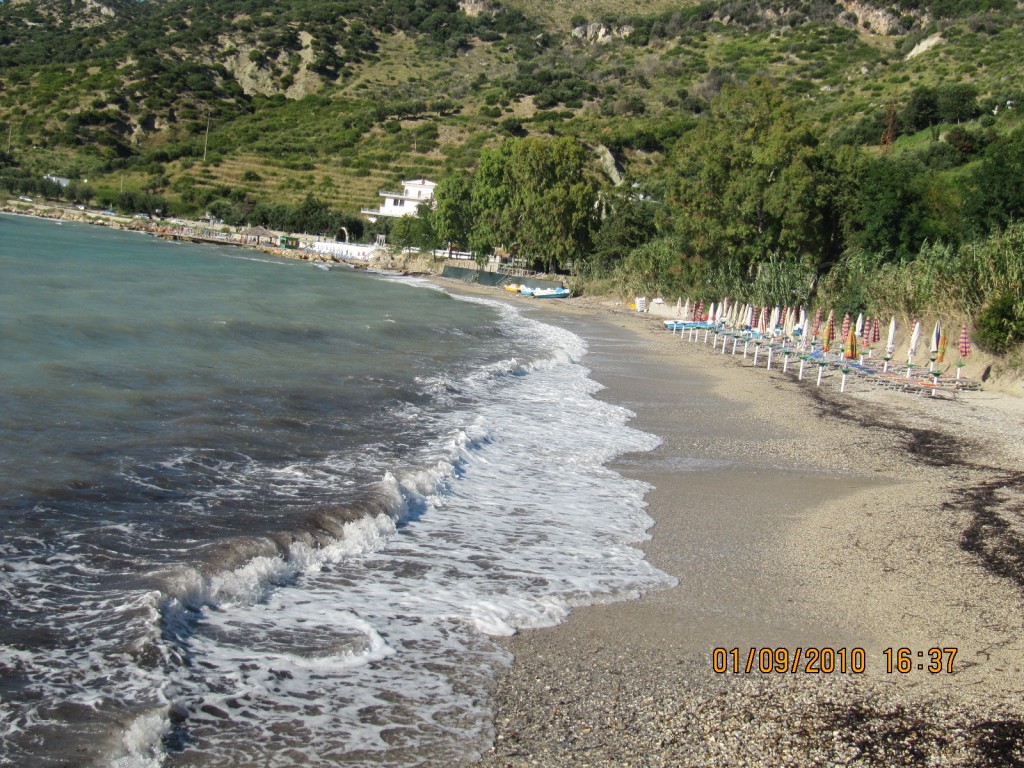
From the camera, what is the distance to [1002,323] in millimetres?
21734

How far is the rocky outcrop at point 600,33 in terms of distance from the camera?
156m

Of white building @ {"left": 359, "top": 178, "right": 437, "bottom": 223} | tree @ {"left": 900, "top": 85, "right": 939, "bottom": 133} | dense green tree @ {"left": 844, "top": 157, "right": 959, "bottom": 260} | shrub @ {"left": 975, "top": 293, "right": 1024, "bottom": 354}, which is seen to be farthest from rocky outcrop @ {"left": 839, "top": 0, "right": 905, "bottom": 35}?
shrub @ {"left": 975, "top": 293, "right": 1024, "bottom": 354}

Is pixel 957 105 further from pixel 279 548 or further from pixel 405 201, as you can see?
pixel 279 548

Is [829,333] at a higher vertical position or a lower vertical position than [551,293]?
lower

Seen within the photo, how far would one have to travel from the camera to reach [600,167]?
93.9 metres

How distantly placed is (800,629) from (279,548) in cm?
437

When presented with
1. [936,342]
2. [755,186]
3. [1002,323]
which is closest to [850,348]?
[936,342]

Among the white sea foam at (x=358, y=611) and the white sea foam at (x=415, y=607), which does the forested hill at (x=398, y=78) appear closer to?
the white sea foam at (x=415, y=607)

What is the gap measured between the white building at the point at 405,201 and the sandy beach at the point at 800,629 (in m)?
87.9

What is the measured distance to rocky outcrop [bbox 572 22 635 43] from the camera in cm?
15550

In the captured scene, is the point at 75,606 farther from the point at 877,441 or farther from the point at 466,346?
the point at 466,346

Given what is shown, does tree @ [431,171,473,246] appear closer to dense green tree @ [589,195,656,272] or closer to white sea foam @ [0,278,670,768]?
dense green tree @ [589,195,656,272]

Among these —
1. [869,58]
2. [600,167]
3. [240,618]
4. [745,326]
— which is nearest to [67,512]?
[240,618]

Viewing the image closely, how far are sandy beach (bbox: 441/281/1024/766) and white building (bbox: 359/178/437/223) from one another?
288ft
